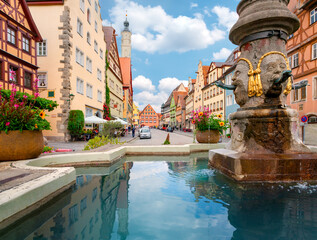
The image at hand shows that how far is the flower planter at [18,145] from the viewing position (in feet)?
17.0

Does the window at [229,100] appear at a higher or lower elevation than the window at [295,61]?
lower

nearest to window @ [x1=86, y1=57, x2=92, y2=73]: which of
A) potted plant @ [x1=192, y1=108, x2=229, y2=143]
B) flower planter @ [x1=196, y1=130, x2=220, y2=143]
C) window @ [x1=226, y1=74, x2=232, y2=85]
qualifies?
potted plant @ [x1=192, y1=108, x2=229, y2=143]

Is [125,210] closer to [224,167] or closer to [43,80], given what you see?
[224,167]

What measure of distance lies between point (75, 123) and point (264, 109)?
51.3 ft

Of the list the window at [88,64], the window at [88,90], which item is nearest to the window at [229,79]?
the window at [88,64]

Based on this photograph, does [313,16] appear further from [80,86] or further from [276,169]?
[80,86]

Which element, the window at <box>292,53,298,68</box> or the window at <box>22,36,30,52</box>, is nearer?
the window at <box>22,36,30,52</box>

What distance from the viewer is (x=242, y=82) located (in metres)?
5.15

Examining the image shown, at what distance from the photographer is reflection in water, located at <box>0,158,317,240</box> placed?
232cm

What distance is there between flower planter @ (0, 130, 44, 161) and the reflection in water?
2184 mm

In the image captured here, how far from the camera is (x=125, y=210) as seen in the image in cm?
298

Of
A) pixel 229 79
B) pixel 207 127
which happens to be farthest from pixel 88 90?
pixel 229 79

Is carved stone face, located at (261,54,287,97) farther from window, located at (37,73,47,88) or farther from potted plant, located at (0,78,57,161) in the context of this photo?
window, located at (37,73,47,88)

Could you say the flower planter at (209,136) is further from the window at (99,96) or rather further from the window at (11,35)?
the window at (99,96)
